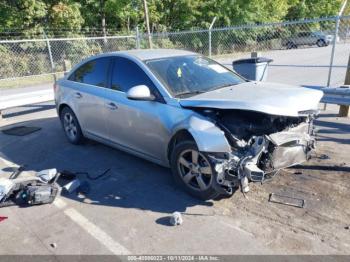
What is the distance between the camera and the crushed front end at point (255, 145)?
12.5 feet

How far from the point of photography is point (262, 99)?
12.8 ft

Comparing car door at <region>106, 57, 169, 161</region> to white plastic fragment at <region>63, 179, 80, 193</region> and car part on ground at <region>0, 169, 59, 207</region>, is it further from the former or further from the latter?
car part on ground at <region>0, 169, 59, 207</region>

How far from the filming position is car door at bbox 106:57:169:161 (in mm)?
4578

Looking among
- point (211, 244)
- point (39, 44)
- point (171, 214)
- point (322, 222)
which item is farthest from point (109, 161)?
point (39, 44)

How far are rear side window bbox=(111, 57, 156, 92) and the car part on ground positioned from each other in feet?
5.42

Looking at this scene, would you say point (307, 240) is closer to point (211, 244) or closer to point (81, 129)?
point (211, 244)

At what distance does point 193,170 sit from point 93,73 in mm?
2703

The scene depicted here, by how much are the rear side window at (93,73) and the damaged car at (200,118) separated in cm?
3

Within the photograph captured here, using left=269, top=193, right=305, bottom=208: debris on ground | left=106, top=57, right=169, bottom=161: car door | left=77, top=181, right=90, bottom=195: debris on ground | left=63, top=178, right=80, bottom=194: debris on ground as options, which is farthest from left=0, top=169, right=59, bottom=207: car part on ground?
left=269, top=193, right=305, bottom=208: debris on ground

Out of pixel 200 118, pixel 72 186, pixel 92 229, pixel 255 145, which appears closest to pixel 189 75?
pixel 200 118

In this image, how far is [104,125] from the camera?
5582mm

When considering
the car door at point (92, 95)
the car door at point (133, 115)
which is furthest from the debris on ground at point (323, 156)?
the car door at point (92, 95)

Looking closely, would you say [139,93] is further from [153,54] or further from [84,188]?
[84,188]

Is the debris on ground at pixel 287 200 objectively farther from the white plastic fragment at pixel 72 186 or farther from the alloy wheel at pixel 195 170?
the white plastic fragment at pixel 72 186
